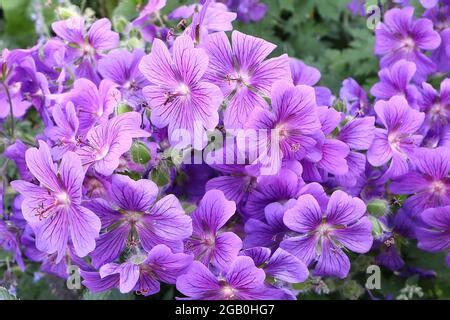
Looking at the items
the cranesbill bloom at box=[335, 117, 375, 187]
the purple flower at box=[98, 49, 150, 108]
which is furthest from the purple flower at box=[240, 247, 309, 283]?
the purple flower at box=[98, 49, 150, 108]

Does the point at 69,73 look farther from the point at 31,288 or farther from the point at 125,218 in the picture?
the point at 31,288

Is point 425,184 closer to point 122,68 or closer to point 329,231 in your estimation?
point 329,231

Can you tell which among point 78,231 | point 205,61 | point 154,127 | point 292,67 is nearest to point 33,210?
point 78,231

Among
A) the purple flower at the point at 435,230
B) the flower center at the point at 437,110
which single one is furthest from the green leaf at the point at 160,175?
the flower center at the point at 437,110

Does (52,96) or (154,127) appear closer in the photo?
(154,127)

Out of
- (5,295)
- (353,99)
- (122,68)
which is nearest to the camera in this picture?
(5,295)

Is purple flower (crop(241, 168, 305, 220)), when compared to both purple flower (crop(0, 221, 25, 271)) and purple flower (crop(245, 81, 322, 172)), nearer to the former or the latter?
purple flower (crop(245, 81, 322, 172))

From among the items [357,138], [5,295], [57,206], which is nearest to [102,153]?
[57,206]
